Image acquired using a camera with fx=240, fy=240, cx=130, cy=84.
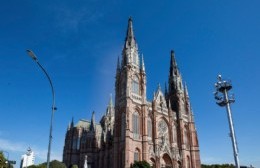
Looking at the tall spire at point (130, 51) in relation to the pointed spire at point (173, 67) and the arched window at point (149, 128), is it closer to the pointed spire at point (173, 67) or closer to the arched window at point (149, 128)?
the arched window at point (149, 128)

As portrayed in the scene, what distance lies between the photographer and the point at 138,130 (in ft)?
155

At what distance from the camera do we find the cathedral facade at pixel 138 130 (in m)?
45.7

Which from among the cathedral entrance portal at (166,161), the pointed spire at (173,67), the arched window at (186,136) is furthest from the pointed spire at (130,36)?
the cathedral entrance portal at (166,161)

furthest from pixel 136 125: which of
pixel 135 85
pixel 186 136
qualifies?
pixel 186 136

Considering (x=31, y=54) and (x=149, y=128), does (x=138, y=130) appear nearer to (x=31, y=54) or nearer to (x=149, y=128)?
(x=149, y=128)

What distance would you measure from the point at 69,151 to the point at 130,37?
35175 millimetres

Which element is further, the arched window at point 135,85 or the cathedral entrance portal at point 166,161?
the arched window at point 135,85

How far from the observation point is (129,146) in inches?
1698

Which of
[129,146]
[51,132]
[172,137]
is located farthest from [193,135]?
[51,132]

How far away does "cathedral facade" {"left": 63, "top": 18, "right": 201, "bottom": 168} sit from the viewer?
45.7 metres

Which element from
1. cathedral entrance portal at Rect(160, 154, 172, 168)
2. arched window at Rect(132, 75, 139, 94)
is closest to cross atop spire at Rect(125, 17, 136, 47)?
arched window at Rect(132, 75, 139, 94)

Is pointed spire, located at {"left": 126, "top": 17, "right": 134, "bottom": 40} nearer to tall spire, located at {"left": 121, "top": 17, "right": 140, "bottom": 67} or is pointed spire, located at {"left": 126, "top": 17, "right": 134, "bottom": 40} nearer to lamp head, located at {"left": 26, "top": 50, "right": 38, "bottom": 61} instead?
tall spire, located at {"left": 121, "top": 17, "right": 140, "bottom": 67}

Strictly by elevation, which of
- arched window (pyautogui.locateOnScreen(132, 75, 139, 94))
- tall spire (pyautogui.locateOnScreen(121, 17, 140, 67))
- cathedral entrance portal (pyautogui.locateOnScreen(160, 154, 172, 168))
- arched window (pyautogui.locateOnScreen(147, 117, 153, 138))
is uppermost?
tall spire (pyautogui.locateOnScreen(121, 17, 140, 67))

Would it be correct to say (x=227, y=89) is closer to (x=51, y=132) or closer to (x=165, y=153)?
(x=51, y=132)
